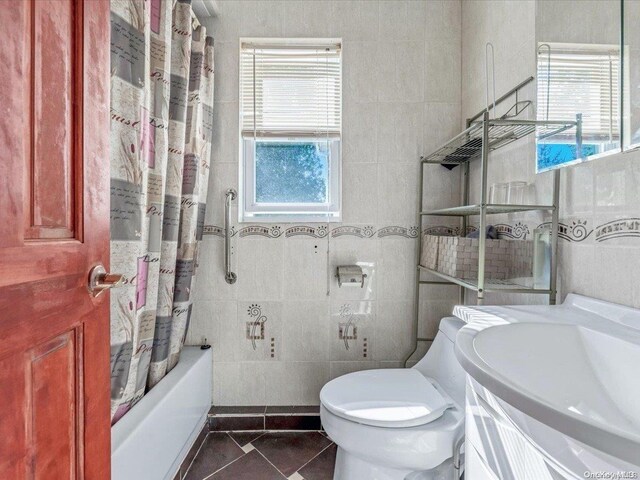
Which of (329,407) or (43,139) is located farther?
(329,407)

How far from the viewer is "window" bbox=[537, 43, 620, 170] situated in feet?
2.78

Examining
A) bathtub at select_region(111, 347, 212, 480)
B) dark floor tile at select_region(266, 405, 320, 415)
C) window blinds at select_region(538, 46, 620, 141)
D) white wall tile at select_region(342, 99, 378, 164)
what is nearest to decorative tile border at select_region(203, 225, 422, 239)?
white wall tile at select_region(342, 99, 378, 164)

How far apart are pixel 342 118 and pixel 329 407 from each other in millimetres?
1341

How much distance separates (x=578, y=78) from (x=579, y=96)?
5 cm

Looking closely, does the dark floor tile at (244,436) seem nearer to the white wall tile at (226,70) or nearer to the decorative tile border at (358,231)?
the decorative tile border at (358,231)

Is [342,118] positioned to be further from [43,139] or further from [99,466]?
[99,466]

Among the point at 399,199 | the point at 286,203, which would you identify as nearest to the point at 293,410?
the point at 286,203

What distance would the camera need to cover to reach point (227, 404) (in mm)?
1695

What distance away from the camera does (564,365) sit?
0.67m

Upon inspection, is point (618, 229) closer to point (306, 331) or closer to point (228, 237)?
point (306, 331)

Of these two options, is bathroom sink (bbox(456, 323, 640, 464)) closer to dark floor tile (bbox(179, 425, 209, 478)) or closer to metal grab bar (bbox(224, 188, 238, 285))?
metal grab bar (bbox(224, 188, 238, 285))

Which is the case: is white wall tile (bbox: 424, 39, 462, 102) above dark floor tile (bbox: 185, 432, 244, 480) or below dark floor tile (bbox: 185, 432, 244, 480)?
above

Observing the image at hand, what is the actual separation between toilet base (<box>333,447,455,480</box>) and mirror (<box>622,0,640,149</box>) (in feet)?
3.57

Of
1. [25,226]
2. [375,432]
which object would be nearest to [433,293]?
[375,432]
